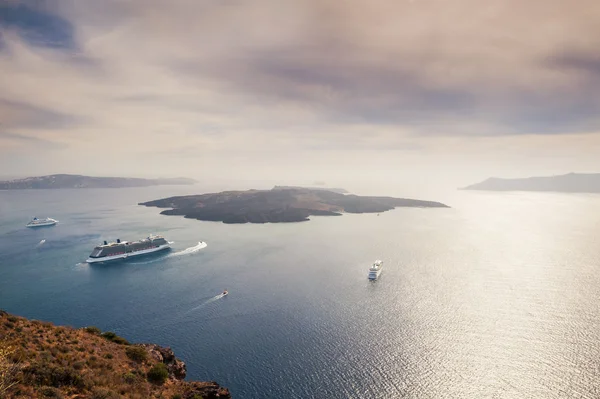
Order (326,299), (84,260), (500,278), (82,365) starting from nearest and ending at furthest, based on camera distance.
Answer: (82,365) < (326,299) < (500,278) < (84,260)

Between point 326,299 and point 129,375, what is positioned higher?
point 129,375

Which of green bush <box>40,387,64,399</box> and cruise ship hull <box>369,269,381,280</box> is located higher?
green bush <box>40,387,64,399</box>

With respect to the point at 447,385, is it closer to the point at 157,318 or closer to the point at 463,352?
the point at 463,352

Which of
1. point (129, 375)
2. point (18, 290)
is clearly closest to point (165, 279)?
point (18, 290)

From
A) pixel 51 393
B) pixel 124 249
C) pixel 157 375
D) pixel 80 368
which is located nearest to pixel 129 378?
pixel 157 375

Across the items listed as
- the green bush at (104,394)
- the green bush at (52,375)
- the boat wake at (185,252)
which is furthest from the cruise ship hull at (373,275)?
the green bush at (52,375)

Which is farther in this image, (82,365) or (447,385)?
(447,385)

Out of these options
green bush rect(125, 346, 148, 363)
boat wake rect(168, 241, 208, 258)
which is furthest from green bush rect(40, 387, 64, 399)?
boat wake rect(168, 241, 208, 258)

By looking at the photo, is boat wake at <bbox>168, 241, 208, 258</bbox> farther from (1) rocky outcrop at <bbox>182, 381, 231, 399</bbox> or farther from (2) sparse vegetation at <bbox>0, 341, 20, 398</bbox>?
(2) sparse vegetation at <bbox>0, 341, 20, 398</bbox>
